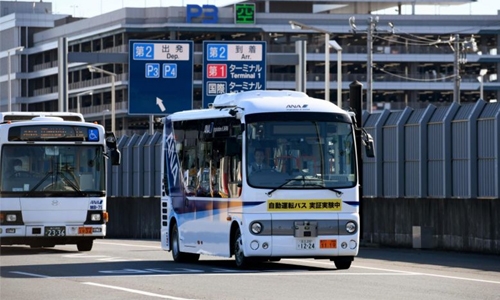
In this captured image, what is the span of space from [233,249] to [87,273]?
113 inches

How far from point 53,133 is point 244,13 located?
3816 inches

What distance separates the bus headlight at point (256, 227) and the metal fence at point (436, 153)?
8637 millimetres

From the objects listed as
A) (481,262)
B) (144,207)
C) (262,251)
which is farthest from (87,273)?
(144,207)

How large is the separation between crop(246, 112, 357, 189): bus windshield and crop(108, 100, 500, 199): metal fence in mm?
7177

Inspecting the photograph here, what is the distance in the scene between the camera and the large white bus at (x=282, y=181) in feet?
77.2

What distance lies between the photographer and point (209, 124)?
25.8m

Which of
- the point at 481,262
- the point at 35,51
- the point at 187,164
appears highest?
the point at 35,51

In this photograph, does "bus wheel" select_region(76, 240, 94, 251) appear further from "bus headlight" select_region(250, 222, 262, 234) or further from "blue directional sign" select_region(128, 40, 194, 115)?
"blue directional sign" select_region(128, 40, 194, 115)

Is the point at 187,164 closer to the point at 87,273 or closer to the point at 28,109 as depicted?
the point at 87,273

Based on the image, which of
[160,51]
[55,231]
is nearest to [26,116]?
[55,231]

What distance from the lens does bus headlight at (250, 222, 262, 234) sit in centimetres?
2348

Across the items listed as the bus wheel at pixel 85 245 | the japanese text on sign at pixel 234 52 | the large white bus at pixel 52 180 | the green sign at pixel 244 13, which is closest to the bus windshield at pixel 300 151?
the large white bus at pixel 52 180

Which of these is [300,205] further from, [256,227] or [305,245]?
[256,227]

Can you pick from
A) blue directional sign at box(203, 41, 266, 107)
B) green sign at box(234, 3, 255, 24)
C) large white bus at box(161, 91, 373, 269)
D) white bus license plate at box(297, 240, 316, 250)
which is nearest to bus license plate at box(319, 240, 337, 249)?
large white bus at box(161, 91, 373, 269)
